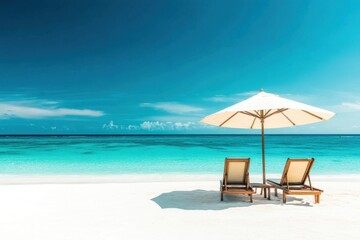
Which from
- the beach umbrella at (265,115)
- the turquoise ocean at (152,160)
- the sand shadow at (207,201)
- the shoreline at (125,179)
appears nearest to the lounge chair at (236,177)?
the sand shadow at (207,201)

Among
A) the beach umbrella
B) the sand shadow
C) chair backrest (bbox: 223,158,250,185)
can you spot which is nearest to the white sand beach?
the sand shadow

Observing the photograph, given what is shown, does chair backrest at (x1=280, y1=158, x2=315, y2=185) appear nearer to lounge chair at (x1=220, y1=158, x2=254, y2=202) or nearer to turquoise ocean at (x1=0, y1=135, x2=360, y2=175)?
lounge chair at (x1=220, y1=158, x2=254, y2=202)

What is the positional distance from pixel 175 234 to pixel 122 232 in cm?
66

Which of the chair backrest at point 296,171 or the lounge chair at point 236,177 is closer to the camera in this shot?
the chair backrest at point 296,171

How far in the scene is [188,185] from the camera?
722 centimetres

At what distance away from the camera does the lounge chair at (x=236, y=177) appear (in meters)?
5.20

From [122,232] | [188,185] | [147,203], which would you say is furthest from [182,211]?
[188,185]

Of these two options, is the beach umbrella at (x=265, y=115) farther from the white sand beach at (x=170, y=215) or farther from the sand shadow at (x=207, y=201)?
the white sand beach at (x=170, y=215)

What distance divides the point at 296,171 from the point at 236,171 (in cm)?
105

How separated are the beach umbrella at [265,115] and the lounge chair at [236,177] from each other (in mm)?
519

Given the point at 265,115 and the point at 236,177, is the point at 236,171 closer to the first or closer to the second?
the point at 236,177

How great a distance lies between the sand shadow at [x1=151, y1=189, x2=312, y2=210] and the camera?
16.2ft

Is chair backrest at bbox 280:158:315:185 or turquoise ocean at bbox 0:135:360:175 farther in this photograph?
turquoise ocean at bbox 0:135:360:175

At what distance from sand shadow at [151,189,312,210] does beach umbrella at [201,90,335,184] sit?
0.59m
